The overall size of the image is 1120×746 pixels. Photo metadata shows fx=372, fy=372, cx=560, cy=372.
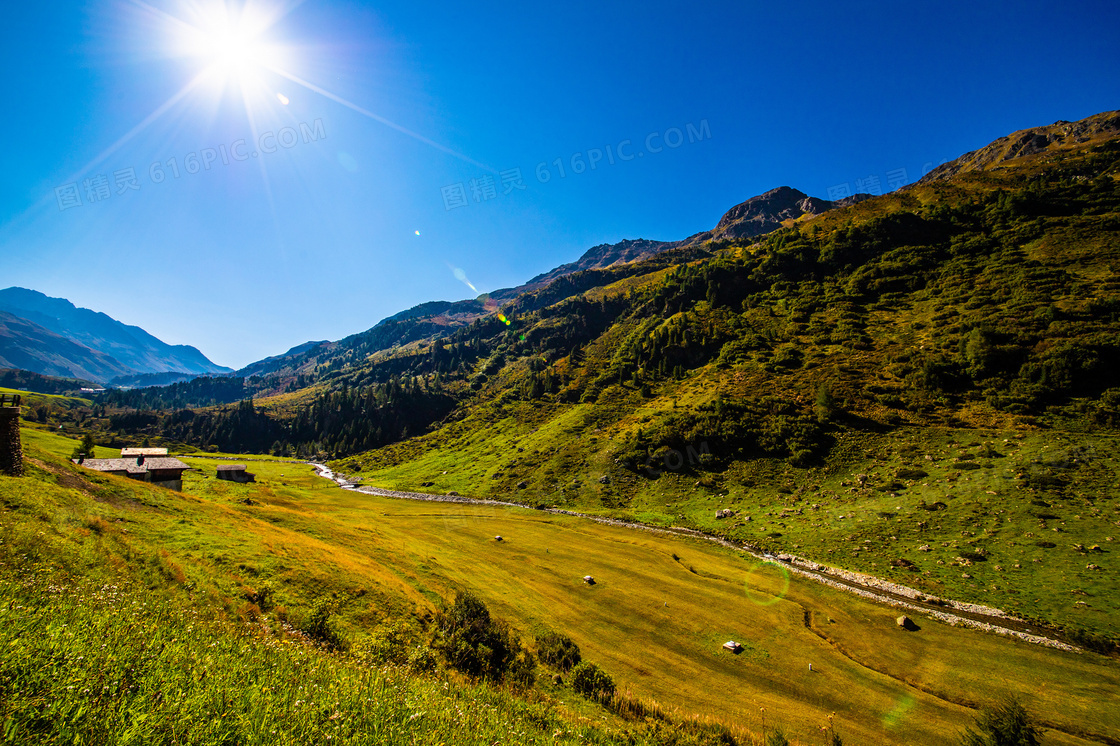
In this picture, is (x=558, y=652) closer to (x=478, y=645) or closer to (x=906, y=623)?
(x=478, y=645)

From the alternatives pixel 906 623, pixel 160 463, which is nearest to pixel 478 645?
pixel 906 623

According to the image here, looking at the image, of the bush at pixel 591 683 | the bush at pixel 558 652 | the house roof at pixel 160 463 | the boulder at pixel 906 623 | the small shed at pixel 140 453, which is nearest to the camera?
the bush at pixel 591 683

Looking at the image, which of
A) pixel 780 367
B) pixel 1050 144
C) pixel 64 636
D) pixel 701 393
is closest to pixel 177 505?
pixel 64 636

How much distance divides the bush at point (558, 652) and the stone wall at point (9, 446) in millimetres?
32275

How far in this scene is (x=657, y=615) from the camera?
102 feet

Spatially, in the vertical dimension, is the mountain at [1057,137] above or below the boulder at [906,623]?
above

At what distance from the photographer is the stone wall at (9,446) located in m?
21.8

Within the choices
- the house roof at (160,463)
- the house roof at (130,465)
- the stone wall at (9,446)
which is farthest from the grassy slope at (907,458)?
the stone wall at (9,446)

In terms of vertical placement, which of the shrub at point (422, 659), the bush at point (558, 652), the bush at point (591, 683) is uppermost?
the shrub at point (422, 659)

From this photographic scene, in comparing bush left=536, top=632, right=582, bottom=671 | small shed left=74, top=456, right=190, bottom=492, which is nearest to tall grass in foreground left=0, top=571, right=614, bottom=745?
bush left=536, top=632, right=582, bottom=671

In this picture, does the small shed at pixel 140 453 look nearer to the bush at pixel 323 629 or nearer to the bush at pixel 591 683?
the bush at pixel 323 629

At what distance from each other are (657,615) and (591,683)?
15004 mm

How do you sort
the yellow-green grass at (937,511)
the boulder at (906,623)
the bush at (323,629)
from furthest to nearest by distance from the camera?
the yellow-green grass at (937,511), the boulder at (906,623), the bush at (323,629)

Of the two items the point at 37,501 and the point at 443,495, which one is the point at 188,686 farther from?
→ the point at 443,495
